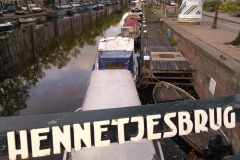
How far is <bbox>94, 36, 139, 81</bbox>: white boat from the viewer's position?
13.8 m

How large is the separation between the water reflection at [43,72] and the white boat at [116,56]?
3.03 m

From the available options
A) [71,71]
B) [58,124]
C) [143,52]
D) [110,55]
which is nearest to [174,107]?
[58,124]

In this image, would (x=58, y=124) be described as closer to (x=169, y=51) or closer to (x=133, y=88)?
(x=133, y=88)

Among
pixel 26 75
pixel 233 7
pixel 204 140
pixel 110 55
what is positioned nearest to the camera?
pixel 204 140

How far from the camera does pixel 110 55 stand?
46.6ft

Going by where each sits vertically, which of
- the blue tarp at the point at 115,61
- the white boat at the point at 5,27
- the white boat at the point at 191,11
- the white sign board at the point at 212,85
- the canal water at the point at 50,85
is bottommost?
the canal water at the point at 50,85

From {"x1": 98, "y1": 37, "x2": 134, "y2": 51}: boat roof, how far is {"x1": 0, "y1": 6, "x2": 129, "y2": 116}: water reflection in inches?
139

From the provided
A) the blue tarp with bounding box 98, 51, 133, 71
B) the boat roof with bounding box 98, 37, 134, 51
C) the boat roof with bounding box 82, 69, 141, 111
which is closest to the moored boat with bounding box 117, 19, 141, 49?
the boat roof with bounding box 98, 37, 134, 51

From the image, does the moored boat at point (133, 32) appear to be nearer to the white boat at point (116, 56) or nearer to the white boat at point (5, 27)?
the white boat at point (116, 56)

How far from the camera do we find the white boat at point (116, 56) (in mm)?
13812

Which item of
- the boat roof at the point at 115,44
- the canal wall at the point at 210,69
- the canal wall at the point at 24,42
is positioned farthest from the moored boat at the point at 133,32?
the canal wall at the point at 24,42

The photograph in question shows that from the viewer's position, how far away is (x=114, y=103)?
806 centimetres

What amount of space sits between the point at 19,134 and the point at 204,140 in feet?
26.4

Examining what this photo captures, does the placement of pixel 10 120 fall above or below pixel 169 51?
above
